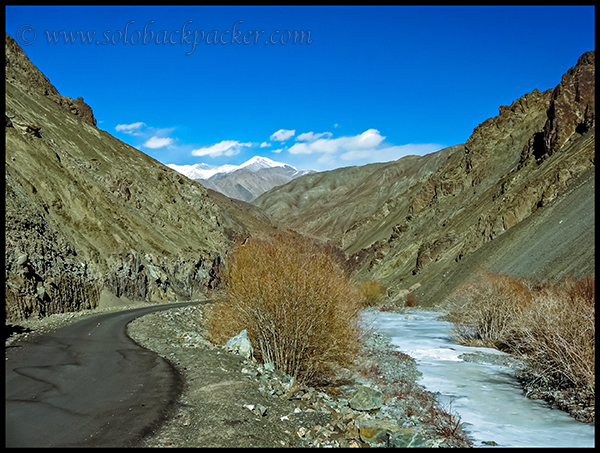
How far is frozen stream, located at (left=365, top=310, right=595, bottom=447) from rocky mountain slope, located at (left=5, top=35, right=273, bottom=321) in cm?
1287

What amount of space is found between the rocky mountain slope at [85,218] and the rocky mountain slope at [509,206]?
24021mm

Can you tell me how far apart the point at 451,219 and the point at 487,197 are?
17.6 ft

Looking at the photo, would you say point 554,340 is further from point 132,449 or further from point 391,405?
point 132,449

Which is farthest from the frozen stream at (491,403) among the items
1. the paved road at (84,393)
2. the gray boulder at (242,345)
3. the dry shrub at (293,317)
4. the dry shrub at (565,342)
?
the paved road at (84,393)

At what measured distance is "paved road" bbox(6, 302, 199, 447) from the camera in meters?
6.55

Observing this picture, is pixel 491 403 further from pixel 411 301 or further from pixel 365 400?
pixel 411 301

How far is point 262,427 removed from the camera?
25.2 ft

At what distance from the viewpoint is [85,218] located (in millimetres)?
36688

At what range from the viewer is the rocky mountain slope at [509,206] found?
3756 cm

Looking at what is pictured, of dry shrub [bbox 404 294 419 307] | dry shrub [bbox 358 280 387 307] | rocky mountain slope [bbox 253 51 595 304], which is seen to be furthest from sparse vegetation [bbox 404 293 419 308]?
dry shrub [bbox 358 280 387 307]

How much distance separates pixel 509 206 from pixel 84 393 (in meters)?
48.0

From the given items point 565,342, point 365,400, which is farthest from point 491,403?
point 365,400

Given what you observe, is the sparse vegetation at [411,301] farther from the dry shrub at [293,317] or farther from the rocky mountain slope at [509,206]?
the dry shrub at [293,317]

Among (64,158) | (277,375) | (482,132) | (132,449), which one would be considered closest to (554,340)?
(277,375)
